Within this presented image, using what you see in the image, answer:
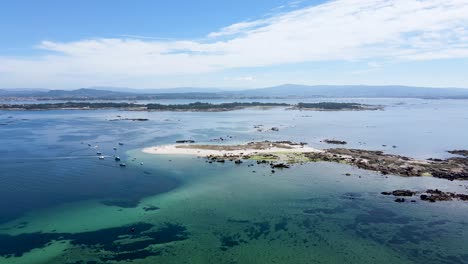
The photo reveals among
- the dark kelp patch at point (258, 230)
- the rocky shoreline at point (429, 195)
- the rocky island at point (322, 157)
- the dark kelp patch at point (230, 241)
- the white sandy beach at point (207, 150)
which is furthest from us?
the white sandy beach at point (207, 150)

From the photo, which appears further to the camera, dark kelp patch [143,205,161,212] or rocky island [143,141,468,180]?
rocky island [143,141,468,180]

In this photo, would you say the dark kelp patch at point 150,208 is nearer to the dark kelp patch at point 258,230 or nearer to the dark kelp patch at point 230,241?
the dark kelp patch at point 230,241

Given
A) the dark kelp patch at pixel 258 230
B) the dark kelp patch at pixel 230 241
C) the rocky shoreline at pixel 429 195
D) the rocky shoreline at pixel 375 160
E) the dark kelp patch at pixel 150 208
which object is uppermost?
the rocky shoreline at pixel 375 160

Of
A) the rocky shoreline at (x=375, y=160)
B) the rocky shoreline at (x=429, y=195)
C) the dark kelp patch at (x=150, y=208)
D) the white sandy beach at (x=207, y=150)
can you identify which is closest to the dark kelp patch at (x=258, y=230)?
the dark kelp patch at (x=150, y=208)

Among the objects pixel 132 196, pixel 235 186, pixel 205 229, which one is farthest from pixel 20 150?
pixel 205 229

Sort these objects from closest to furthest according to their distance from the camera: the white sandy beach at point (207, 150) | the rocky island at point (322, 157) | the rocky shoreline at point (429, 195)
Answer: the rocky shoreline at point (429, 195)
the rocky island at point (322, 157)
the white sandy beach at point (207, 150)

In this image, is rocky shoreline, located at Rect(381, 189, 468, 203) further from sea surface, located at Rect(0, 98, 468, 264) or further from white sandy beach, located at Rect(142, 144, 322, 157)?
white sandy beach, located at Rect(142, 144, 322, 157)

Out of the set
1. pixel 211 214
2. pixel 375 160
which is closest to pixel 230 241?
pixel 211 214

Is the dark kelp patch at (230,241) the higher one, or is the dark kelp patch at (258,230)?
the dark kelp patch at (258,230)

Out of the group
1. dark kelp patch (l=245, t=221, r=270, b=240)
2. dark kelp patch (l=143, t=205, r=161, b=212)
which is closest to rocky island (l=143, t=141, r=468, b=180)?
dark kelp patch (l=143, t=205, r=161, b=212)
